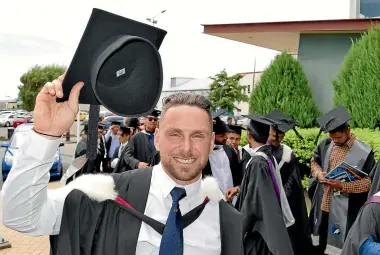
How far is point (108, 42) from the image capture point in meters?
1.72

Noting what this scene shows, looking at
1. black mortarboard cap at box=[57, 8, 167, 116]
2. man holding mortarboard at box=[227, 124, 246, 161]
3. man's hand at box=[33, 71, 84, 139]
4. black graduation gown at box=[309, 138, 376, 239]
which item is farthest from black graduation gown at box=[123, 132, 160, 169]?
man's hand at box=[33, 71, 84, 139]

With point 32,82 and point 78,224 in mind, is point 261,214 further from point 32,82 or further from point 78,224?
point 32,82

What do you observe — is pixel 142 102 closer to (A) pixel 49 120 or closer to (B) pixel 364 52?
(A) pixel 49 120

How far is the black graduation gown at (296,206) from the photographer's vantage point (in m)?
5.62

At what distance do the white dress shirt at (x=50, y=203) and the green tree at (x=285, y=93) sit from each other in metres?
8.83

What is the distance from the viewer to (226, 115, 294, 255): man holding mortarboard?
425cm

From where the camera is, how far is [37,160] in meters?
1.62

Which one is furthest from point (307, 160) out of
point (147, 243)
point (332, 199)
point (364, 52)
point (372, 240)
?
point (147, 243)

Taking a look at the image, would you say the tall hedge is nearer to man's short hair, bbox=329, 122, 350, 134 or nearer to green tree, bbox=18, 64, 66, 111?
man's short hair, bbox=329, 122, 350, 134

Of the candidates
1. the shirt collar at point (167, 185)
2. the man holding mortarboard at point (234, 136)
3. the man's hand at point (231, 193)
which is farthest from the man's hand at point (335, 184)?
the shirt collar at point (167, 185)

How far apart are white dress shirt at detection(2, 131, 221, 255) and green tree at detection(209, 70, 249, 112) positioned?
124 ft

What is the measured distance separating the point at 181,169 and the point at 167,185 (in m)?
0.12

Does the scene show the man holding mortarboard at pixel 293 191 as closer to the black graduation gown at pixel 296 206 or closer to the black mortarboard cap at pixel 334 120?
the black graduation gown at pixel 296 206

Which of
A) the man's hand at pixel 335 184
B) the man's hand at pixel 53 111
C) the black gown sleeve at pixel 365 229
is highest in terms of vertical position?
the man's hand at pixel 53 111
